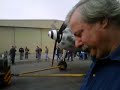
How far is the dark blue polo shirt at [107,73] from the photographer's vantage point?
1.90 m

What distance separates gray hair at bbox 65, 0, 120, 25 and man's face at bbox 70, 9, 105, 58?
0.05 metres

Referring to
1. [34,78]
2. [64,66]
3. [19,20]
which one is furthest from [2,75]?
[19,20]

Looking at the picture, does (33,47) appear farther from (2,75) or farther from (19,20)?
(2,75)

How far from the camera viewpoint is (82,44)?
2064 millimetres

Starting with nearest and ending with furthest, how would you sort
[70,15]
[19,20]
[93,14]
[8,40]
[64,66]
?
[93,14], [70,15], [64,66], [8,40], [19,20]

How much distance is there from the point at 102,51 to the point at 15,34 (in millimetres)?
49703

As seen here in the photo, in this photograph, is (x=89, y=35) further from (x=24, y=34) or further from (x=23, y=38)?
(x=24, y=34)

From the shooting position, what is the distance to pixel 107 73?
1.97 m

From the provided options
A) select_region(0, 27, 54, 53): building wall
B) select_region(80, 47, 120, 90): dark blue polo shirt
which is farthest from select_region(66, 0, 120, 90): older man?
select_region(0, 27, 54, 53): building wall

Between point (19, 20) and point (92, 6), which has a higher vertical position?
point (19, 20)

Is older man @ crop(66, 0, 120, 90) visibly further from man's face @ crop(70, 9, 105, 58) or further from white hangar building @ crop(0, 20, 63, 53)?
white hangar building @ crop(0, 20, 63, 53)

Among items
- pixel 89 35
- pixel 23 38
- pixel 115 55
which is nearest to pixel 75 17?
pixel 89 35

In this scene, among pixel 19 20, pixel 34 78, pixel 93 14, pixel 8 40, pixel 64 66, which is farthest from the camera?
pixel 19 20

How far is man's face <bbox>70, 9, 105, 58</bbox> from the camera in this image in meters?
2.02
